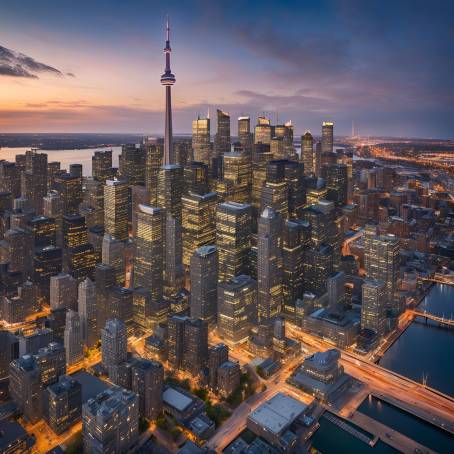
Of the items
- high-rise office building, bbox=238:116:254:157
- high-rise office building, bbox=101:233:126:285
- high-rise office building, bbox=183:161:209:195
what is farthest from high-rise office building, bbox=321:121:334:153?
high-rise office building, bbox=101:233:126:285

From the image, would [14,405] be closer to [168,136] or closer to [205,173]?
[205,173]

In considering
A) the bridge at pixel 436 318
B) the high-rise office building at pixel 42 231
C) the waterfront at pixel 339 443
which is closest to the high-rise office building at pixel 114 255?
the high-rise office building at pixel 42 231

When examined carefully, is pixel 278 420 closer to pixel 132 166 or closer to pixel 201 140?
pixel 132 166

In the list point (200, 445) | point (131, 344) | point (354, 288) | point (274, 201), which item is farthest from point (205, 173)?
point (200, 445)

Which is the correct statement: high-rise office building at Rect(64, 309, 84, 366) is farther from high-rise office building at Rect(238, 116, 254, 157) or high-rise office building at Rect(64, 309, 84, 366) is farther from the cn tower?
high-rise office building at Rect(238, 116, 254, 157)

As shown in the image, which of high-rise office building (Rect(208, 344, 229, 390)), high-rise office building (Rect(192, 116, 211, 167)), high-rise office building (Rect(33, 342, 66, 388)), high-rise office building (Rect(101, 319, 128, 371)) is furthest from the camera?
high-rise office building (Rect(192, 116, 211, 167))

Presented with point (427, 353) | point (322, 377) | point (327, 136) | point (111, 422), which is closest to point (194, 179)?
point (427, 353)
